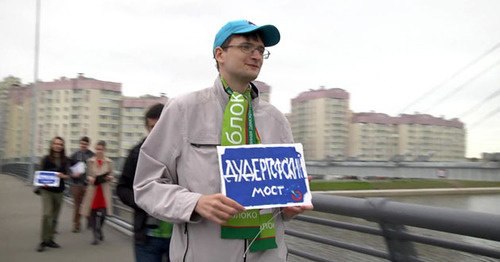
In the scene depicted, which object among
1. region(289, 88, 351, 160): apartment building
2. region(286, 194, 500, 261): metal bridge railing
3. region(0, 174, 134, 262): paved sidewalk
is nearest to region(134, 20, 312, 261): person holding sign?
region(286, 194, 500, 261): metal bridge railing

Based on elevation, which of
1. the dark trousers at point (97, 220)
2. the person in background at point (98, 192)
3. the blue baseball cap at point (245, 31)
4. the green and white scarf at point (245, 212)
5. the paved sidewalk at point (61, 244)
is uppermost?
the blue baseball cap at point (245, 31)

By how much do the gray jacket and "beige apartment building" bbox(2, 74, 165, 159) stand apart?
3488 cm

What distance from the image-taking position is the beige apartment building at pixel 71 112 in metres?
38.8

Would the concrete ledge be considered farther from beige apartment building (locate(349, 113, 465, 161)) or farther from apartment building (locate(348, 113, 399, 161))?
apartment building (locate(348, 113, 399, 161))

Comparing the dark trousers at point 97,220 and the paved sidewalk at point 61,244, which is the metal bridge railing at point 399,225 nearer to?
the paved sidewalk at point 61,244

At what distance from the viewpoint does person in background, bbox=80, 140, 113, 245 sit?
26.2ft

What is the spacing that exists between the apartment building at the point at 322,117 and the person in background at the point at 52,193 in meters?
48.8

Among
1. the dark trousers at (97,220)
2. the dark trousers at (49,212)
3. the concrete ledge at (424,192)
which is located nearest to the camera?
the dark trousers at (49,212)

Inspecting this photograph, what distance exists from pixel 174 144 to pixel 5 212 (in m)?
12.7

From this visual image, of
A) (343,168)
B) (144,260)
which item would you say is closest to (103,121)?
(343,168)

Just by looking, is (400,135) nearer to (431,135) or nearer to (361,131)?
(431,135)

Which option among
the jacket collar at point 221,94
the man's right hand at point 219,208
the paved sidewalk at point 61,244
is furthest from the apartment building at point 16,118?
the man's right hand at point 219,208

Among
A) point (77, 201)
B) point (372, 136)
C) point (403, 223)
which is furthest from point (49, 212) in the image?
point (372, 136)

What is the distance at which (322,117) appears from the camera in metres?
58.6
